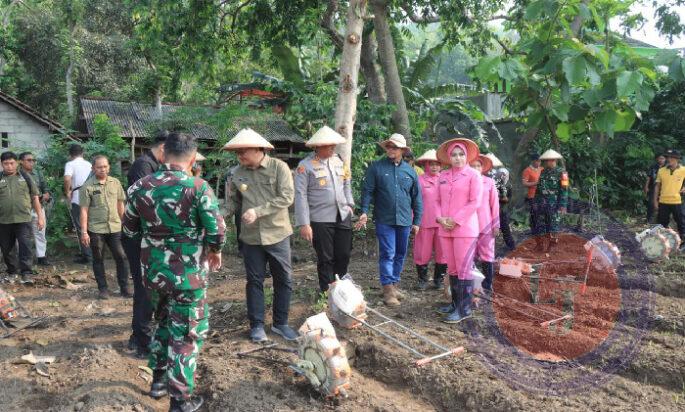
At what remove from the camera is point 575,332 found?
4473 mm

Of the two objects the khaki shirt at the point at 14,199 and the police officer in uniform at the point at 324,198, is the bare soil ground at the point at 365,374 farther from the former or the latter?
the khaki shirt at the point at 14,199

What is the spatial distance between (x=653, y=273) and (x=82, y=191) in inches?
274

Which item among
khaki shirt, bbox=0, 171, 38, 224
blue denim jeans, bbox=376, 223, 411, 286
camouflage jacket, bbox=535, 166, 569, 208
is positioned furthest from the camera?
camouflage jacket, bbox=535, 166, 569, 208

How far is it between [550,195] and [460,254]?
3.95 m

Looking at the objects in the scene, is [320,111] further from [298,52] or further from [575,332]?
[575,332]

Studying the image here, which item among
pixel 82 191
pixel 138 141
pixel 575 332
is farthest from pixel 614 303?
pixel 138 141

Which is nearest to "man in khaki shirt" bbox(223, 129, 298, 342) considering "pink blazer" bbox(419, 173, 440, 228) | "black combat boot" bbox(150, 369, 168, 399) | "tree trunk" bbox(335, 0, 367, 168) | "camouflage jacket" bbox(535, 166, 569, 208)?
"black combat boot" bbox(150, 369, 168, 399)

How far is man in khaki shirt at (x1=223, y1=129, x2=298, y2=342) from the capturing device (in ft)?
14.3

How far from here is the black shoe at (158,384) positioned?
3637 mm

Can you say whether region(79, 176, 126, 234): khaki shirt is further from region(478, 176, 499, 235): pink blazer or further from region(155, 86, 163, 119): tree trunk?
region(155, 86, 163, 119): tree trunk

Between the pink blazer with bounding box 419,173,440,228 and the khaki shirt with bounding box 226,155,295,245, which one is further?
the pink blazer with bounding box 419,173,440,228

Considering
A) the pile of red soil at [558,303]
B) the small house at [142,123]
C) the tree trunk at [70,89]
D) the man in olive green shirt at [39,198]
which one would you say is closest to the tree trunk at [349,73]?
the pile of red soil at [558,303]

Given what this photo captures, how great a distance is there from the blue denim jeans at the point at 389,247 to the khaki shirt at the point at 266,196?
130 cm

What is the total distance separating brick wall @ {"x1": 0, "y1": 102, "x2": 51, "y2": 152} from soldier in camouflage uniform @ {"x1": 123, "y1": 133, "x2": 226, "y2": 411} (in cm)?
1279
